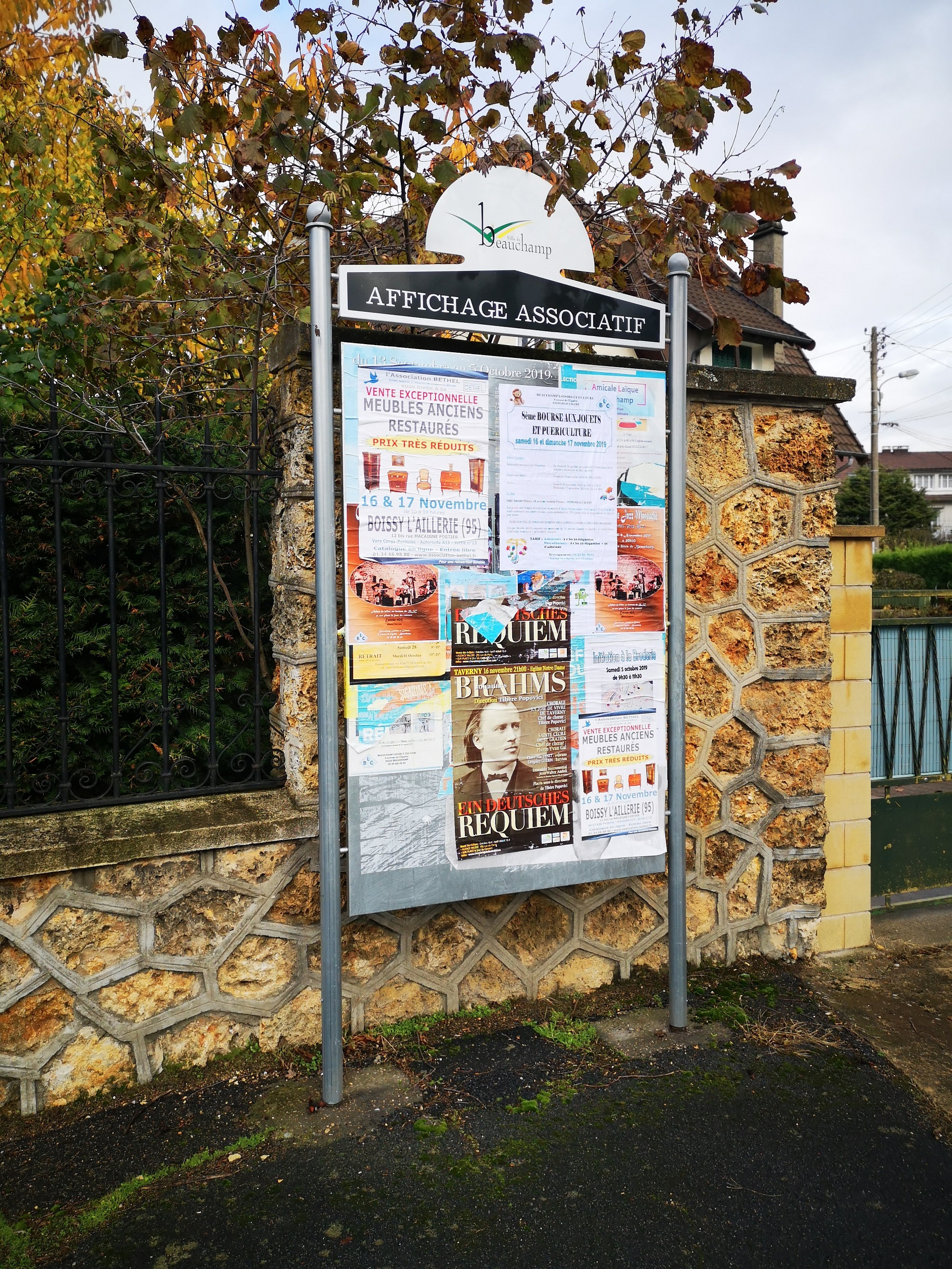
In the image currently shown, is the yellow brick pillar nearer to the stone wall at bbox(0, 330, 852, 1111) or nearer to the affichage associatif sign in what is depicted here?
the stone wall at bbox(0, 330, 852, 1111)

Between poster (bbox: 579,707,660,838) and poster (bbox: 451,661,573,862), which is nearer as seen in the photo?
poster (bbox: 451,661,573,862)

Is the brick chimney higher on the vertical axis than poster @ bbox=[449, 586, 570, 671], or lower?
higher

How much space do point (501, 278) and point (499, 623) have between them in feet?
3.93

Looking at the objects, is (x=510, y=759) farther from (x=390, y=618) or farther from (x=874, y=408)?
(x=874, y=408)

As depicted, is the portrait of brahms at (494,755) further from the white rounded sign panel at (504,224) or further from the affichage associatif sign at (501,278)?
the white rounded sign panel at (504,224)

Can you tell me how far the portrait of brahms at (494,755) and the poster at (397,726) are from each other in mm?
119

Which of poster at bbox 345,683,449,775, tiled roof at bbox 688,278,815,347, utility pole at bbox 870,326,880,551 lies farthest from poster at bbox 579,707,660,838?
utility pole at bbox 870,326,880,551

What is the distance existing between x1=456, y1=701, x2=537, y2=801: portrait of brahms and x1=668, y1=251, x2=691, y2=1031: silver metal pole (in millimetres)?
592

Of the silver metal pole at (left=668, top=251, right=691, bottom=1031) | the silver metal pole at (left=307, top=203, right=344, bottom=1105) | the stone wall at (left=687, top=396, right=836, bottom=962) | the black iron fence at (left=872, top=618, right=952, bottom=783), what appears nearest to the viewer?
the silver metal pole at (left=307, top=203, right=344, bottom=1105)

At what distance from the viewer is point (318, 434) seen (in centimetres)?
272

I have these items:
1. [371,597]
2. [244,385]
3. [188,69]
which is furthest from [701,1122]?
[188,69]

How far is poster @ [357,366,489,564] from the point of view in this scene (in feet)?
9.39

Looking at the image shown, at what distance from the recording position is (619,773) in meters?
3.29

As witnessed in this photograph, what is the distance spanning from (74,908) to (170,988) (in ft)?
1.44
